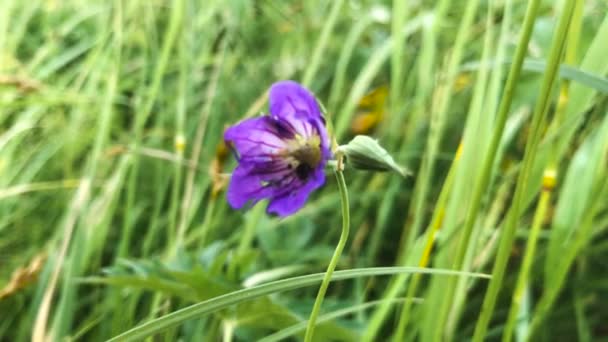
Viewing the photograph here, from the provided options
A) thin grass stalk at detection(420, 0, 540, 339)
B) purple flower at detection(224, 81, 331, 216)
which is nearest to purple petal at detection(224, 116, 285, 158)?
purple flower at detection(224, 81, 331, 216)

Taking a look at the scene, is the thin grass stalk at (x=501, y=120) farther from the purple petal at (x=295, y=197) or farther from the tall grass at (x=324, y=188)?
the purple petal at (x=295, y=197)

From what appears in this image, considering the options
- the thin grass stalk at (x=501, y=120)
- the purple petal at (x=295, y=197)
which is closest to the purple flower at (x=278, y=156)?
the purple petal at (x=295, y=197)

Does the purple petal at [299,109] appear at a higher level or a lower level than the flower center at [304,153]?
higher

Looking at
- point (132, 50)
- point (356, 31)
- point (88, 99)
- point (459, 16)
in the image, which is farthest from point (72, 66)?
point (459, 16)

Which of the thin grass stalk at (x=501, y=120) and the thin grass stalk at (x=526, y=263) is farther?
the thin grass stalk at (x=526, y=263)

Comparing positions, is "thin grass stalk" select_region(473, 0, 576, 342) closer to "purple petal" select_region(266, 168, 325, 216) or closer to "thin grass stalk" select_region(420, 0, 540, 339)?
"thin grass stalk" select_region(420, 0, 540, 339)

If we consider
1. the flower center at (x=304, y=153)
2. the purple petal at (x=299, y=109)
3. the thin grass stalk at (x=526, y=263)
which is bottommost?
the thin grass stalk at (x=526, y=263)
